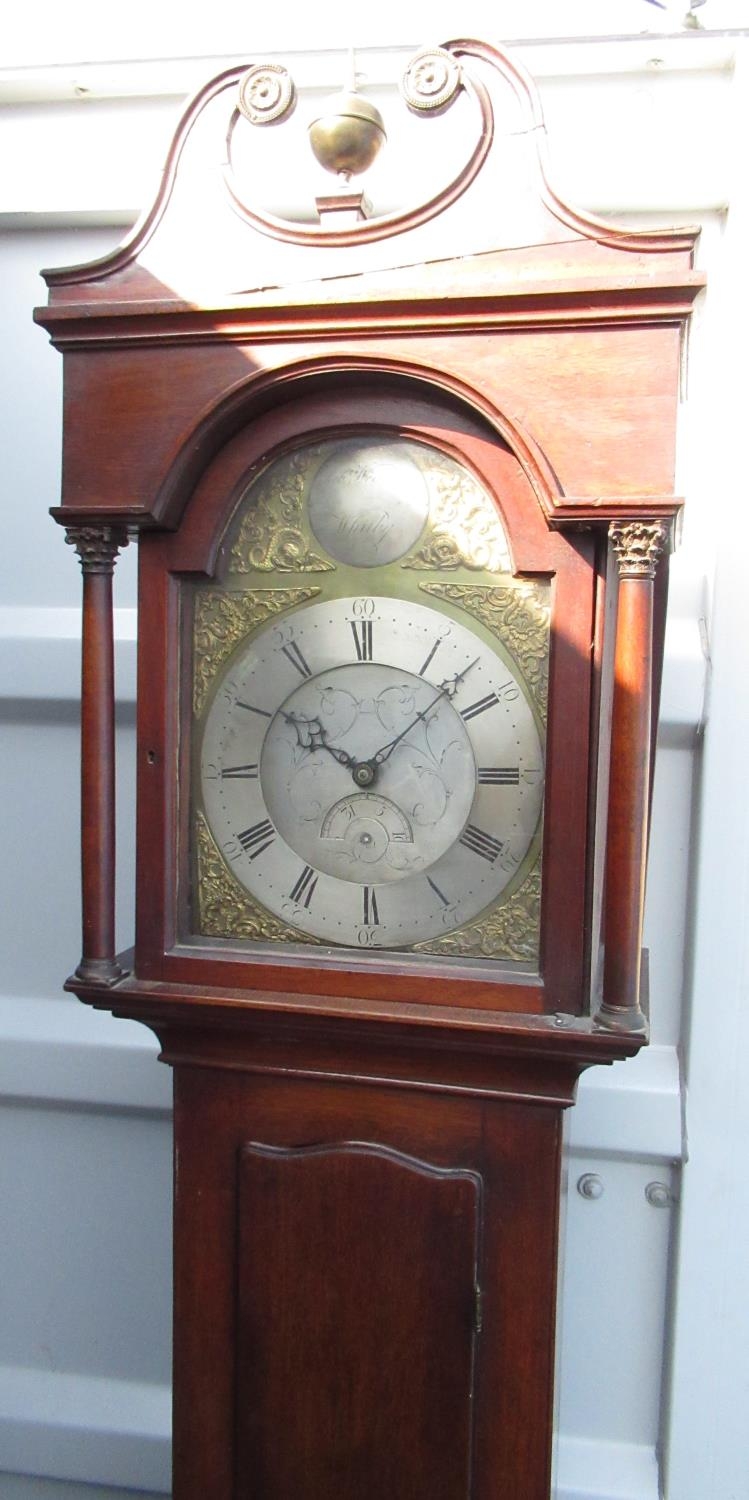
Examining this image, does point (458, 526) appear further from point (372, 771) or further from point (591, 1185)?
point (591, 1185)

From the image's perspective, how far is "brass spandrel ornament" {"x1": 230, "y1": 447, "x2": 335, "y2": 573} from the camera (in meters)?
0.99

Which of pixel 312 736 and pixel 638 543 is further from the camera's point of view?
pixel 312 736

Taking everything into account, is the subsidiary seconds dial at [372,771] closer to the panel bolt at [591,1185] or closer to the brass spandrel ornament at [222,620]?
the brass spandrel ornament at [222,620]

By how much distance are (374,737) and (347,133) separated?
0.50 metres

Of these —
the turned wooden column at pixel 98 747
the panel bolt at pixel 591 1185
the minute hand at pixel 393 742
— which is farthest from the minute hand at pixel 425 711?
the panel bolt at pixel 591 1185

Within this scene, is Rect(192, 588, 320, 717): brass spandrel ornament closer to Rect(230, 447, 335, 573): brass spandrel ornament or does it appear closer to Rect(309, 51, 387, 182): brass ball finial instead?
Rect(230, 447, 335, 573): brass spandrel ornament

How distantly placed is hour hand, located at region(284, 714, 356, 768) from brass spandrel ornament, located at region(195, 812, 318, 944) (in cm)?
12

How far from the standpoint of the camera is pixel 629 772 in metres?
0.92

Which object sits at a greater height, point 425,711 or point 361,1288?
point 425,711

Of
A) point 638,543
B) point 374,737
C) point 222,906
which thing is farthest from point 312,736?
point 638,543

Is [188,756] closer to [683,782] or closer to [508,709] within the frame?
[508,709]

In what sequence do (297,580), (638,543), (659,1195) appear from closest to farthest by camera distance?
(638,543)
(297,580)
(659,1195)

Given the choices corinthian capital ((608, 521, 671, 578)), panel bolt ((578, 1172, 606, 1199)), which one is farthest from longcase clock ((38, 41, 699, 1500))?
panel bolt ((578, 1172, 606, 1199))

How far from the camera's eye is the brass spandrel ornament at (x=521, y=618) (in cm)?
95
